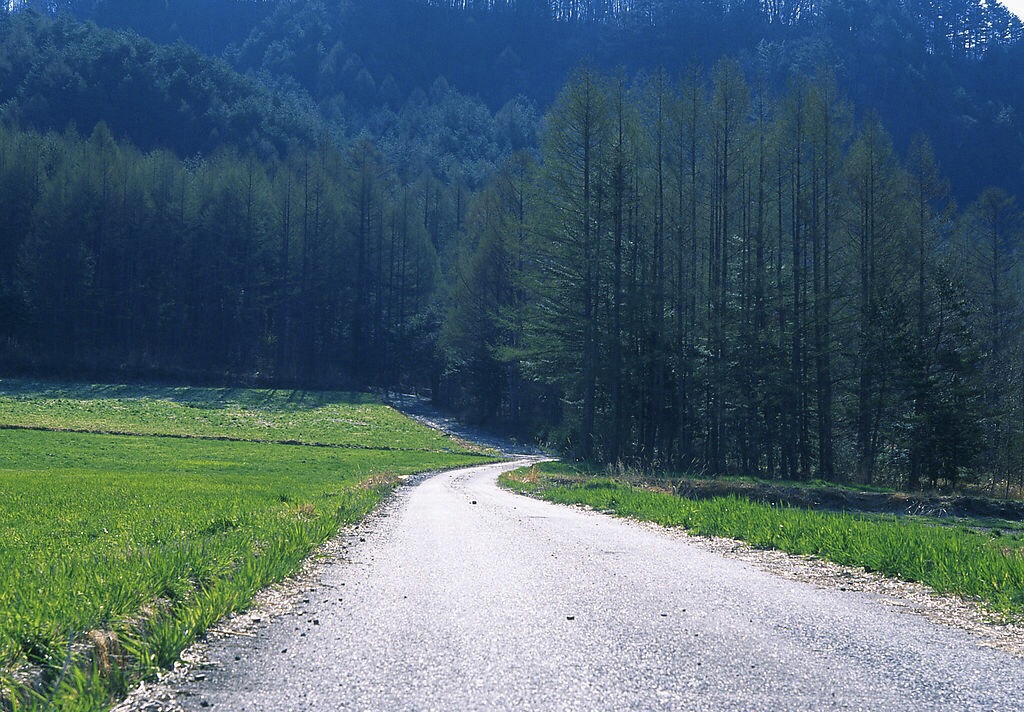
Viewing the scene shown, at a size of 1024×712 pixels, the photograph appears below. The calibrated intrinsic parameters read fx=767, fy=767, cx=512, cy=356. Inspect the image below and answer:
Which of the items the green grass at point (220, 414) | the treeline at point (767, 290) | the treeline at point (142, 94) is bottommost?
the green grass at point (220, 414)

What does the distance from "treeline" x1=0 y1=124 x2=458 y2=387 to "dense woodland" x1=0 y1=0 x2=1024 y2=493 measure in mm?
289

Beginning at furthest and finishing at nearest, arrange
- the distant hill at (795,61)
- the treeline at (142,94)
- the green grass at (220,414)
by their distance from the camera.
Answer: the distant hill at (795,61) < the treeline at (142,94) < the green grass at (220,414)

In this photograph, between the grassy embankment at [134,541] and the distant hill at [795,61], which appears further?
the distant hill at [795,61]

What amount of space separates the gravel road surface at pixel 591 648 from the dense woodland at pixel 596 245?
85.5ft

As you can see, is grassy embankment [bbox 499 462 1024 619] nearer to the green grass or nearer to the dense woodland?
the dense woodland

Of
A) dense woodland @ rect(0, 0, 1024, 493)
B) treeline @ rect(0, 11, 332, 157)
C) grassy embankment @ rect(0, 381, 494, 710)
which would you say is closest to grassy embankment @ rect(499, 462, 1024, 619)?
grassy embankment @ rect(0, 381, 494, 710)

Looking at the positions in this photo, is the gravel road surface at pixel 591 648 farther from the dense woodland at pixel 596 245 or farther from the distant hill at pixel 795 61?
the distant hill at pixel 795 61

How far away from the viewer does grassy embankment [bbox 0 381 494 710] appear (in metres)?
4.48

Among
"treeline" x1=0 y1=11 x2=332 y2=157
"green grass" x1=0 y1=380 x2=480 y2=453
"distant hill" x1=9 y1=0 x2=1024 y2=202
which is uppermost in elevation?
"distant hill" x1=9 y1=0 x2=1024 y2=202

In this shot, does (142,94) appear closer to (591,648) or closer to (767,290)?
(767,290)

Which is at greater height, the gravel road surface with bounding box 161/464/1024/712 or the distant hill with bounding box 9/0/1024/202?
the distant hill with bounding box 9/0/1024/202

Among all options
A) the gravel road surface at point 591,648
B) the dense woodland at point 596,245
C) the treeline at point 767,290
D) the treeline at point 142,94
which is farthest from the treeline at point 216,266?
the gravel road surface at point 591,648

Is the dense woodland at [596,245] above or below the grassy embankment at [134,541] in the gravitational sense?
above

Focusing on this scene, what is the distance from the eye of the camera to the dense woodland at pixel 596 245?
3266cm
